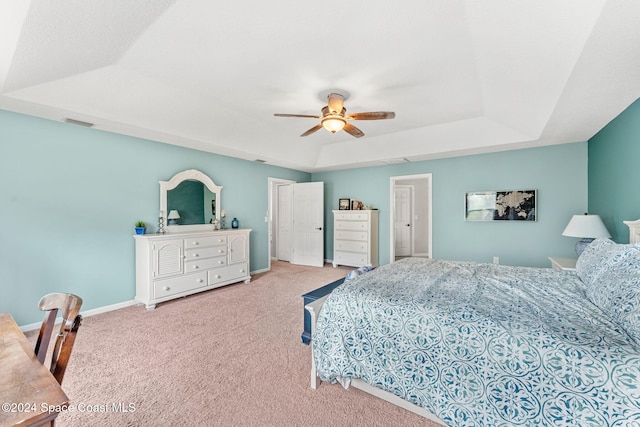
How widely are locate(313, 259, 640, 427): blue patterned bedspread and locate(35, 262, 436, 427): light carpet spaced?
21 centimetres

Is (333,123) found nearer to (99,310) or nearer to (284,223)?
(99,310)

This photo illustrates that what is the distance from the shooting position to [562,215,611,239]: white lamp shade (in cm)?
287

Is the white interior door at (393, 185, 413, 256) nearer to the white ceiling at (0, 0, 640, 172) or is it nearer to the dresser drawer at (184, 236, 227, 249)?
the white ceiling at (0, 0, 640, 172)

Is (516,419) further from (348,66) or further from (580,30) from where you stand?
(348,66)

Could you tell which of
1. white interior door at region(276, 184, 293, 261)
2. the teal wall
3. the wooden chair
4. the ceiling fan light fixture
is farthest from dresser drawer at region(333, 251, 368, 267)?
the wooden chair

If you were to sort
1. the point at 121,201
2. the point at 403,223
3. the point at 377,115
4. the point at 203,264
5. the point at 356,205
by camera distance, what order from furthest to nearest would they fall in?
the point at 403,223, the point at 356,205, the point at 203,264, the point at 121,201, the point at 377,115

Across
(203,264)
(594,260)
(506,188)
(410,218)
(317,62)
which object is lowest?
(203,264)

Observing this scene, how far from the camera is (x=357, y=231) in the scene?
5590 millimetres

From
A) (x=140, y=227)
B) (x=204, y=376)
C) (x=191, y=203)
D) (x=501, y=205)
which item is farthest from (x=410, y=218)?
(x=204, y=376)

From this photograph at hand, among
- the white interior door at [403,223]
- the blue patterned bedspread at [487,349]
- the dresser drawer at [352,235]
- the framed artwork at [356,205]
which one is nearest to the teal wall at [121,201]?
the framed artwork at [356,205]

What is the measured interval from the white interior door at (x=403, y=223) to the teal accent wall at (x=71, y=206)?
16.8ft

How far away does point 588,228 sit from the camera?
2922mm

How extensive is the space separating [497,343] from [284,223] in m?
5.55

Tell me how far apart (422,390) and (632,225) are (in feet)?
8.04
